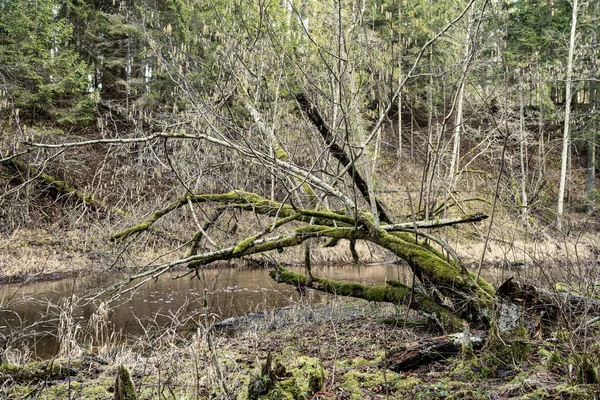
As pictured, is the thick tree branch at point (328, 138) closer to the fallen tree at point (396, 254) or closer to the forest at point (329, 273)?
the forest at point (329, 273)

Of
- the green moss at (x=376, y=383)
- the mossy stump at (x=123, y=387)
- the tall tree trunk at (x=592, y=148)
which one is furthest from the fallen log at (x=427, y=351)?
the tall tree trunk at (x=592, y=148)

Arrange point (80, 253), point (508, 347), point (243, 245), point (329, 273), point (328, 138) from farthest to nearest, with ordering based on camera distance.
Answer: point (80, 253), point (329, 273), point (328, 138), point (243, 245), point (508, 347)

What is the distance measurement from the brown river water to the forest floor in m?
1.25

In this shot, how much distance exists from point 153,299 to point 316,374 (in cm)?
725

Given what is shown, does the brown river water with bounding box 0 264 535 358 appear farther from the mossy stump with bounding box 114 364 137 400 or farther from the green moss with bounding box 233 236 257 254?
the mossy stump with bounding box 114 364 137 400

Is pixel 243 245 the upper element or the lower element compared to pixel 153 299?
upper

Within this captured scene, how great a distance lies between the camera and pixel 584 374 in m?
2.58

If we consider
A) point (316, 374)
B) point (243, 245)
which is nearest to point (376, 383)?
point (316, 374)

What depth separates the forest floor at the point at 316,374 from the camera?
2.90 meters

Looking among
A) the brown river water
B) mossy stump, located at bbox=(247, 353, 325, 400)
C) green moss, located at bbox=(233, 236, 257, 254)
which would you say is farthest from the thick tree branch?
mossy stump, located at bbox=(247, 353, 325, 400)

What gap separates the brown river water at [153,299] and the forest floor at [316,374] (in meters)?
1.25

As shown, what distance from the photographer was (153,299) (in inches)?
371

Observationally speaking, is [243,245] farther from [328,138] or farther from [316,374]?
[316,374]

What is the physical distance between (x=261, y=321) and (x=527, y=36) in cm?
2366
